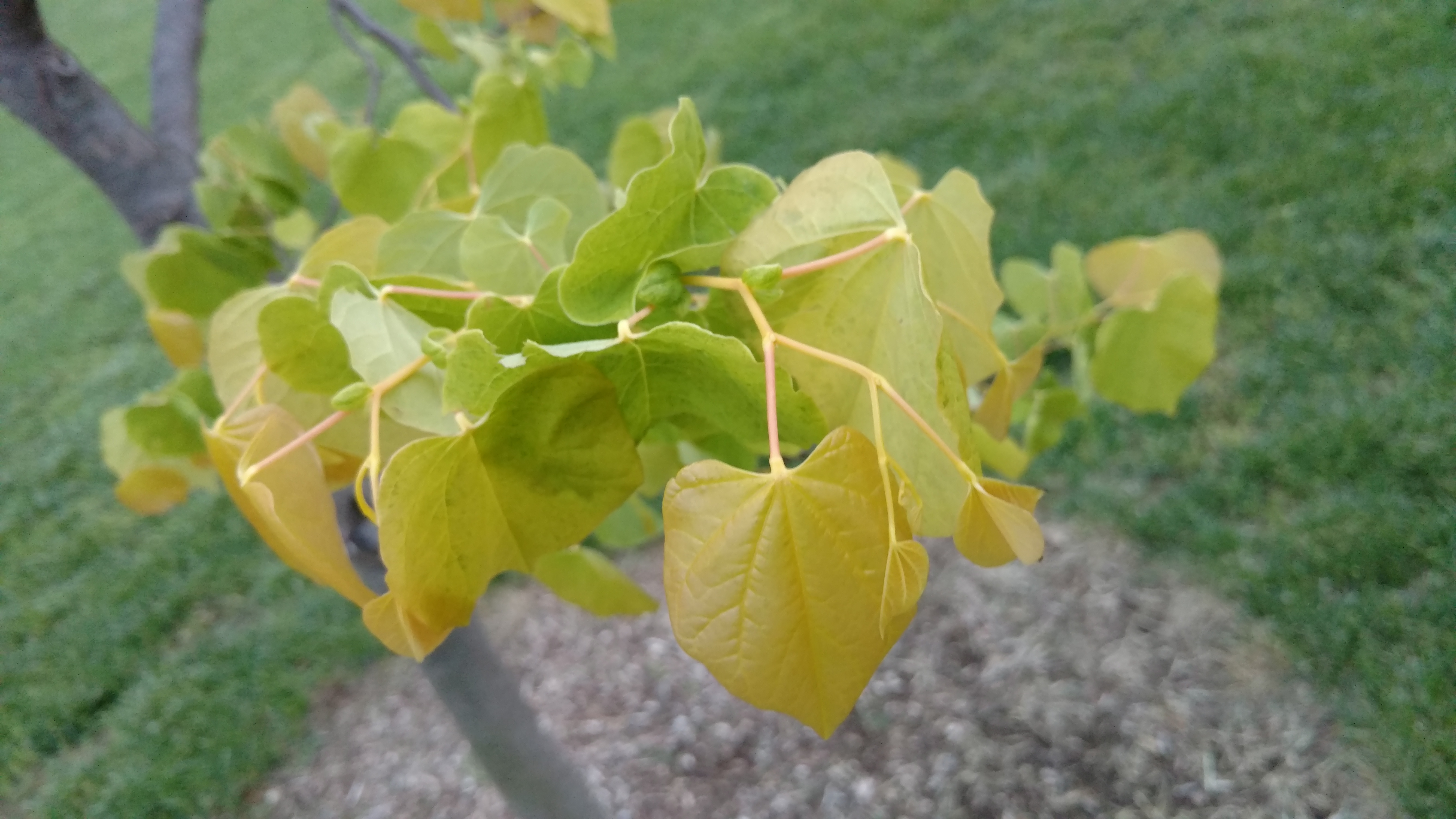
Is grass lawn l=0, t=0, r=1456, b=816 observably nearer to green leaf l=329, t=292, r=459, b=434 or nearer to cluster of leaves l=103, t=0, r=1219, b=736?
cluster of leaves l=103, t=0, r=1219, b=736

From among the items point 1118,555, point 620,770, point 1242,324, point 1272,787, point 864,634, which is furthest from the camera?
point 1242,324

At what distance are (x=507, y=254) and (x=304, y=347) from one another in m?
0.11

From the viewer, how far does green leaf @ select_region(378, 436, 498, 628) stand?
1.14 ft

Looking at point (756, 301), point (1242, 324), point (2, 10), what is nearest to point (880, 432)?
point (756, 301)

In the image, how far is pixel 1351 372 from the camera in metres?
1.57

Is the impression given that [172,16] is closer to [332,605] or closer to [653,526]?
[653,526]

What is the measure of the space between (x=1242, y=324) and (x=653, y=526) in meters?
1.53

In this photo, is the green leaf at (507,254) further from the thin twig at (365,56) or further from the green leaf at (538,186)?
the thin twig at (365,56)

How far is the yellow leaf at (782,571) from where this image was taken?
32 cm

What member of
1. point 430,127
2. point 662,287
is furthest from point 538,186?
point 430,127

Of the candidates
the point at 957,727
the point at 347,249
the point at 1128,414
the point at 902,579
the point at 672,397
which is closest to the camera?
the point at 902,579

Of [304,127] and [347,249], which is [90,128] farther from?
[347,249]

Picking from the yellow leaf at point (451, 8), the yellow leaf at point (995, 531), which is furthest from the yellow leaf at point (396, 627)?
the yellow leaf at point (451, 8)

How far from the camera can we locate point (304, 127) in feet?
3.03
